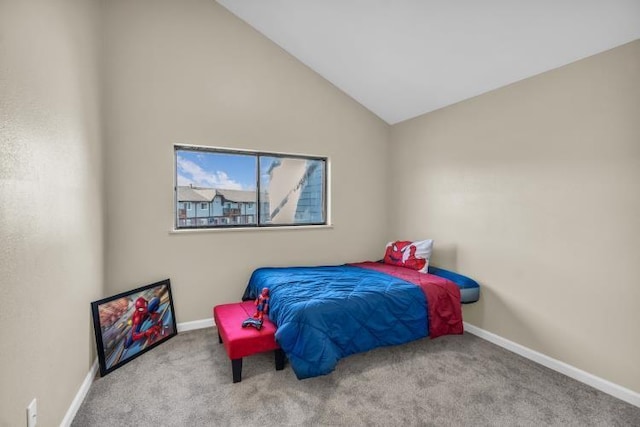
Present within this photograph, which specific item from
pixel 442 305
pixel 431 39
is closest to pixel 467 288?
pixel 442 305

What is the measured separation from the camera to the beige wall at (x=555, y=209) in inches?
78.5

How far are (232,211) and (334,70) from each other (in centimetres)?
189

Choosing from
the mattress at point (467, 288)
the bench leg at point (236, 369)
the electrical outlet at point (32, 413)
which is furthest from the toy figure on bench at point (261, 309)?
the mattress at point (467, 288)

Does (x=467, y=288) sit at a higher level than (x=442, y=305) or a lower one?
higher

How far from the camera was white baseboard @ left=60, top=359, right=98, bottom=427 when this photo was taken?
5.52 ft

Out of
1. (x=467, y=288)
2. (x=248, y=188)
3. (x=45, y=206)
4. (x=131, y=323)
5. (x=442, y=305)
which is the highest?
(x=248, y=188)

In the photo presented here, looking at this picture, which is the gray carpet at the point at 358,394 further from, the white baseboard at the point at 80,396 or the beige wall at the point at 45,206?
the beige wall at the point at 45,206

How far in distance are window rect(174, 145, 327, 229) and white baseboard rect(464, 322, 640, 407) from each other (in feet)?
6.87

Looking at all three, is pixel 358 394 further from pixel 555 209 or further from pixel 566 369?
pixel 555 209

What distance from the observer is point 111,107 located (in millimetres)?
2689

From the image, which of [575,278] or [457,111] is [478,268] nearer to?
[575,278]

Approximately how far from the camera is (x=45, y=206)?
1.46 metres

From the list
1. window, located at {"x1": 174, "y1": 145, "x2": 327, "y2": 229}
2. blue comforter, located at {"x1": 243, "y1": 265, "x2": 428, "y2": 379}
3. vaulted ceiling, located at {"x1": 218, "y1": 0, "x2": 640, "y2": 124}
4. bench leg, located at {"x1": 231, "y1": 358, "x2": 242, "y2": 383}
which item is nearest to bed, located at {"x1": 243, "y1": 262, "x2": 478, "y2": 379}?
blue comforter, located at {"x1": 243, "y1": 265, "x2": 428, "y2": 379}

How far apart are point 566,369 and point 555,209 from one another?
1.16 meters
